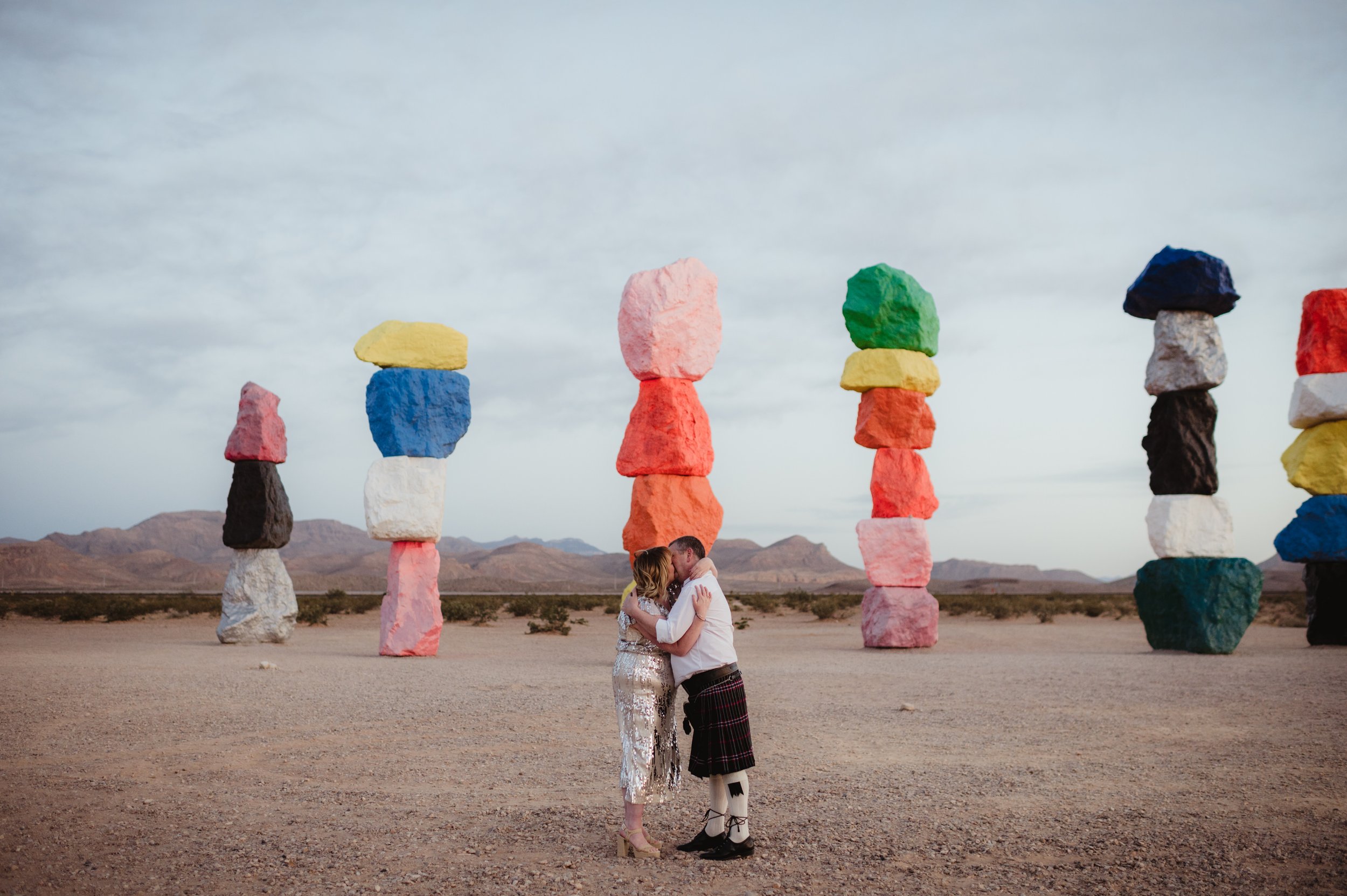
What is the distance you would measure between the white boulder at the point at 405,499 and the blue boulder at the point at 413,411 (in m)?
0.20

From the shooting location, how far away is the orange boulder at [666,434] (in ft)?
40.2

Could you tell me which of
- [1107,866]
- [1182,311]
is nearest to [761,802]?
[1107,866]

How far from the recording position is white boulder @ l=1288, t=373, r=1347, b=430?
15312 mm

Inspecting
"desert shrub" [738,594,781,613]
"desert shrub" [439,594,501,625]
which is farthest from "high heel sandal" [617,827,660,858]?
"desert shrub" [738,594,781,613]

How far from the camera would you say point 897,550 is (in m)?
15.5

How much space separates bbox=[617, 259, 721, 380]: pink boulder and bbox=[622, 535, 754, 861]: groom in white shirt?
7.75 m

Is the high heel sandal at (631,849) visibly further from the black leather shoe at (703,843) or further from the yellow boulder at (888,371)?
the yellow boulder at (888,371)

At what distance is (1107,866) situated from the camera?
4504mm

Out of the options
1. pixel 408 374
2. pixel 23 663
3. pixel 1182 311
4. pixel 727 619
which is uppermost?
pixel 1182 311

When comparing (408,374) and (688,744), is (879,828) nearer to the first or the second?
(688,744)

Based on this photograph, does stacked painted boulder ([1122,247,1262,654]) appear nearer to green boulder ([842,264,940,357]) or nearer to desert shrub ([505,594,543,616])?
green boulder ([842,264,940,357])

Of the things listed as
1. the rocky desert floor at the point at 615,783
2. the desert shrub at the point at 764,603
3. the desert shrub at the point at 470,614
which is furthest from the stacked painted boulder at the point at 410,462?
the desert shrub at the point at 764,603

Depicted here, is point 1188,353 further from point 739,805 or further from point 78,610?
point 78,610

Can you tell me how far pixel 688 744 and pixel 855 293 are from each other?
10.0 meters
